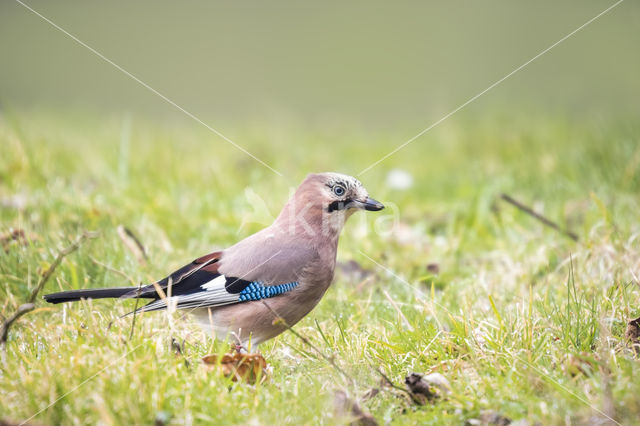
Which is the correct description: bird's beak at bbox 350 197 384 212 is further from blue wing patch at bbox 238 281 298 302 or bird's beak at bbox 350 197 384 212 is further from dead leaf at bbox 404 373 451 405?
dead leaf at bbox 404 373 451 405

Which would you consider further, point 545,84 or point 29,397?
point 545,84

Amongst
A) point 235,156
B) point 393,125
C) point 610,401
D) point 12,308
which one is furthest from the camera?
point 393,125

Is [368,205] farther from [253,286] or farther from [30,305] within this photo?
[30,305]

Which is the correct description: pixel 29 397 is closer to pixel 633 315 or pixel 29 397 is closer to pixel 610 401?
pixel 610 401

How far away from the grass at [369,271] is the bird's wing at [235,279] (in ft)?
0.65

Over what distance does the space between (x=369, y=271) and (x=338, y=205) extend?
3.54ft

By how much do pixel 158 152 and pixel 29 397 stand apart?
171 inches

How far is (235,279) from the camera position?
10.8 ft

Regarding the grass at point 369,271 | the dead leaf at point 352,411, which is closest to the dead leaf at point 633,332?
the grass at point 369,271

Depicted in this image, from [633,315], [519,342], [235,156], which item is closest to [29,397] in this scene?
[519,342]

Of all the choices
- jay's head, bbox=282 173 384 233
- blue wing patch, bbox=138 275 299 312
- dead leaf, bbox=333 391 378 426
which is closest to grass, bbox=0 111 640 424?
dead leaf, bbox=333 391 378 426

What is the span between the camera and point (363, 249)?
4.77 meters

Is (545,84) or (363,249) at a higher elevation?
(545,84)

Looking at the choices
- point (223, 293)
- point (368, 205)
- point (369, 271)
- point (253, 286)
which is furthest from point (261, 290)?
point (369, 271)
